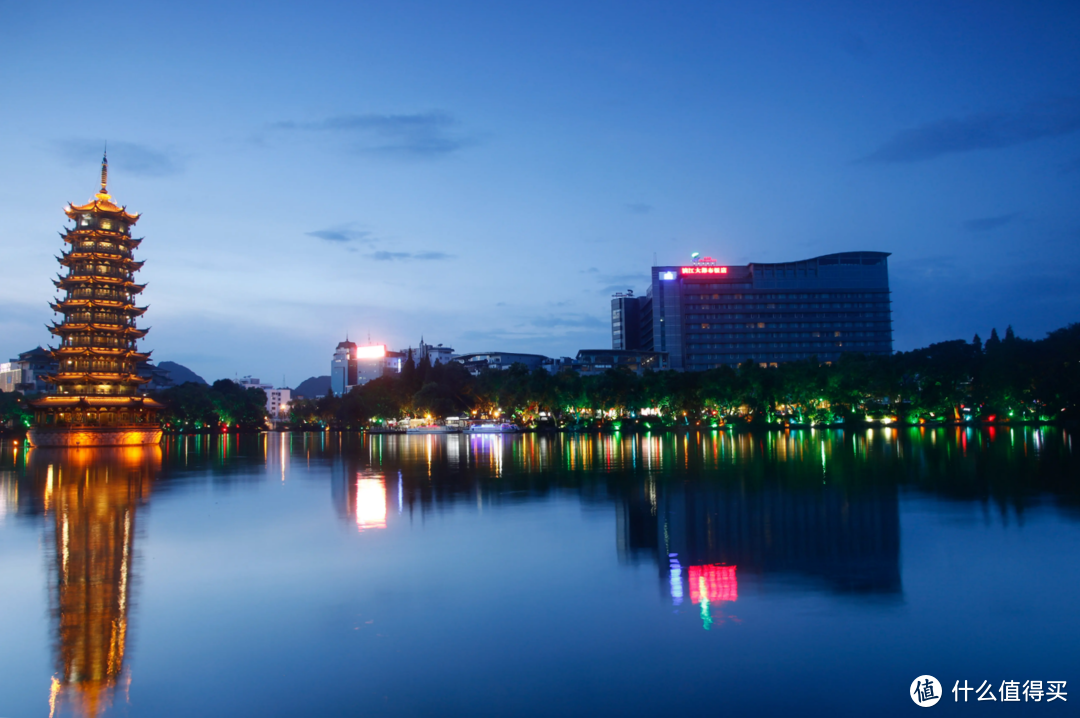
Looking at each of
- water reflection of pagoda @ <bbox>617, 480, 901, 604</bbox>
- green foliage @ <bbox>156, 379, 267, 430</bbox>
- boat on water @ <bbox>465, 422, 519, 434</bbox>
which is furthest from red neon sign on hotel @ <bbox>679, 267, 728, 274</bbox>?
water reflection of pagoda @ <bbox>617, 480, 901, 604</bbox>

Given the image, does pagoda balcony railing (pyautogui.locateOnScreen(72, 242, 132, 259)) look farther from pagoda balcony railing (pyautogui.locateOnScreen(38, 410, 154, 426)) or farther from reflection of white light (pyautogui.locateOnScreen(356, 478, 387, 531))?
reflection of white light (pyautogui.locateOnScreen(356, 478, 387, 531))

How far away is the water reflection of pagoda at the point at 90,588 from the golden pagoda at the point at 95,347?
5099cm

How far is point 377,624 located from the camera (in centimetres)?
992

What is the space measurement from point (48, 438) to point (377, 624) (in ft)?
250

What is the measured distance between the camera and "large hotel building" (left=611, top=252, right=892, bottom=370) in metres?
162

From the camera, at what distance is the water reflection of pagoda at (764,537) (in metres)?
11.8

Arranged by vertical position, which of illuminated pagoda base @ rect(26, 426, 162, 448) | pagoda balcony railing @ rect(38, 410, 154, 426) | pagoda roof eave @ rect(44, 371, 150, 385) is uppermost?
pagoda roof eave @ rect(44, 371, 150, 385)

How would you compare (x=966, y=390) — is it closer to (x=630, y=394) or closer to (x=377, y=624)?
(x=630, y=394)

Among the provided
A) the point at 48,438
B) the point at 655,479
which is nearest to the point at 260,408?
the point at 48,438

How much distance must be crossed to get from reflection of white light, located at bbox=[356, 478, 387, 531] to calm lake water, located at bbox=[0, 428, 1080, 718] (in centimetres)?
20

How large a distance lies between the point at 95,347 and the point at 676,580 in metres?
76.5

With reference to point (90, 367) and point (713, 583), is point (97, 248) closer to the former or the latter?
point (90, 367)

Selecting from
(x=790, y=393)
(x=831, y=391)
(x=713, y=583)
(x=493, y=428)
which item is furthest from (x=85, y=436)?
(x=831, y=391)

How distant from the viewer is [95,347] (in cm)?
7262
